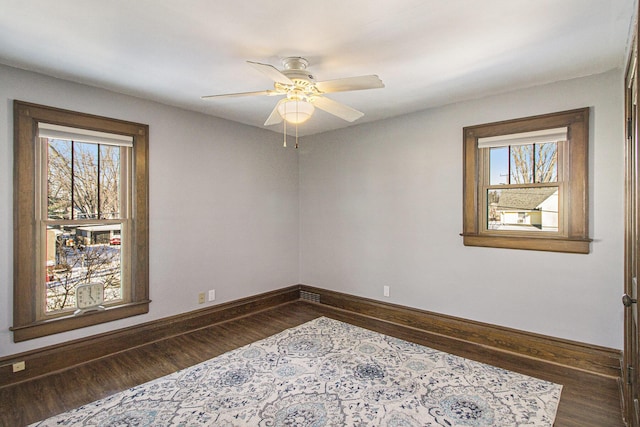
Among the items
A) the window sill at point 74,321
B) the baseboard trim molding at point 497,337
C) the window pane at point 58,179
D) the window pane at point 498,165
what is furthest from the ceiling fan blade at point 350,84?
the window sill at point 74,321

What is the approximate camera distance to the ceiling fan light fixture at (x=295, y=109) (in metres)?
2.46

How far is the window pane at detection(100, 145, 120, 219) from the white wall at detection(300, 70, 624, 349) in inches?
102

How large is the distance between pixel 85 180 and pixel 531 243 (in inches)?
171

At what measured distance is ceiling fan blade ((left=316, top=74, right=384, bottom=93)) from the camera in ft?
6.99

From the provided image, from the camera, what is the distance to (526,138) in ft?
10.4

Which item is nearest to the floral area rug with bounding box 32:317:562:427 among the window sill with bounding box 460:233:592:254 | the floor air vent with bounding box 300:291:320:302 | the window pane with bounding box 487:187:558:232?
the window sill with bounding box 460:233:592:254

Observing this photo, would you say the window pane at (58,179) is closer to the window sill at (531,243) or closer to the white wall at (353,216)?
the white wall at (353,216)

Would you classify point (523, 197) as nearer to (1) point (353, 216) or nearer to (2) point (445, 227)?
(2) point (445, 227)

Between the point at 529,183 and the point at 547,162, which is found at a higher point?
the point at 547,162

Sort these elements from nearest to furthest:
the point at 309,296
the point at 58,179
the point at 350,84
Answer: the point at 350,84 < the point at 58,179 < the point at 309,296

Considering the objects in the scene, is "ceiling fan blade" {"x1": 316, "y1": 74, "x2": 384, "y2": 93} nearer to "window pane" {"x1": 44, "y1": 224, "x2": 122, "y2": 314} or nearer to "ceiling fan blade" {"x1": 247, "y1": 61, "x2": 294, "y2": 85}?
"ceiling fan blade" {"x1": 247, "y1": 61, "x2": 294, "y2": 85}

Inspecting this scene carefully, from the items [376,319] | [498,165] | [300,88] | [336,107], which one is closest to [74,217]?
[300,88]

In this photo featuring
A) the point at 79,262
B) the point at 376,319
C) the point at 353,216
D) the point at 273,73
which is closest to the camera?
the point at 273,73

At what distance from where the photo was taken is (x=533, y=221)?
3215 millimetres
